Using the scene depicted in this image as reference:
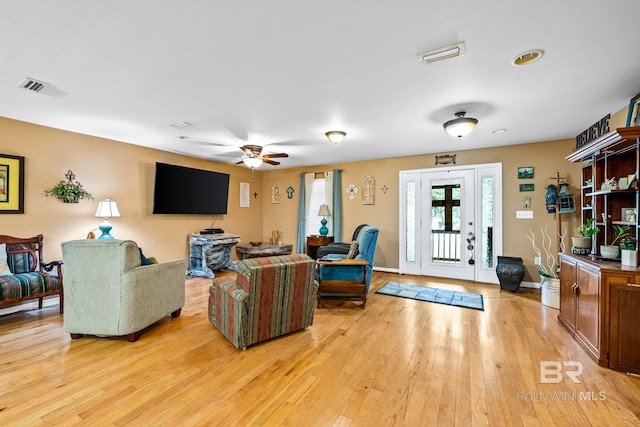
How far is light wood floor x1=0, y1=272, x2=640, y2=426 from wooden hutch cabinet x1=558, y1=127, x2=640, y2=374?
0.52ft

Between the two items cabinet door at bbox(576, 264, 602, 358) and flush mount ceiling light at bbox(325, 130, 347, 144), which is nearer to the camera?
cabinet door at bbox(576, 264, 602, 358)

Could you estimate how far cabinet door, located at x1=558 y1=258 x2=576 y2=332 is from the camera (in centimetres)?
287

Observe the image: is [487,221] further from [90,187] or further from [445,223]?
[90,187]

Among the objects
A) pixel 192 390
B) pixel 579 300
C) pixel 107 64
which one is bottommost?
pixel 192 390

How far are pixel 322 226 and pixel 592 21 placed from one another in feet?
17.2

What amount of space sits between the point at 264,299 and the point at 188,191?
12.6 feet

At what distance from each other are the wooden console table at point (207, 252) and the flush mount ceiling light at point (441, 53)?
4.72 m

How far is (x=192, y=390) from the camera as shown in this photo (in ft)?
6.61

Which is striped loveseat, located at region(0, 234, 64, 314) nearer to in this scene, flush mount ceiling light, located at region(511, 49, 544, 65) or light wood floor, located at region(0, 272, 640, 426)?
light wood floor, located at region(0, 272, 640, 426)

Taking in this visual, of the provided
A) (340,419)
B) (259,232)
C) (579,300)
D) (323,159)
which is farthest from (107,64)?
(259,232)

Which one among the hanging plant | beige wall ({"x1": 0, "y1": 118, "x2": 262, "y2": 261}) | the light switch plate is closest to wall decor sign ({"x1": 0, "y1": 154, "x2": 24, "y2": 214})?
beige wall ({"x1": 0, "y1": 118, "x2": 262, "y2": 261})

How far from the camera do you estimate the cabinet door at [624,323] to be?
2.20 meters

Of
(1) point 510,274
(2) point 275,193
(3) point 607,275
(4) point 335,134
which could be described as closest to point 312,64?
(4) point 335,134

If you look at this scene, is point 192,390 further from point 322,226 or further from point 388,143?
point 322,226
